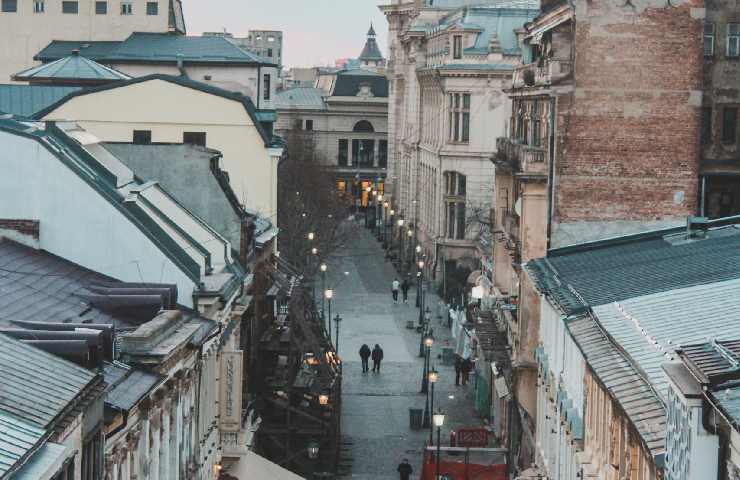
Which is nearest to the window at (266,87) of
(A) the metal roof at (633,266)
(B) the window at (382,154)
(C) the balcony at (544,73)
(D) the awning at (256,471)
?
(C) the balcony at (544,73)

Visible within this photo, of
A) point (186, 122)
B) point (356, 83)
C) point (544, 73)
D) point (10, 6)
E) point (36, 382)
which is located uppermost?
point (10, 6)

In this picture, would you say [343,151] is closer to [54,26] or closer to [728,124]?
[54,26]

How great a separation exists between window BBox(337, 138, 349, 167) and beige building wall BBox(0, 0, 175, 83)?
55.4 metres

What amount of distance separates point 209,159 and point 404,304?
47829 millimetres

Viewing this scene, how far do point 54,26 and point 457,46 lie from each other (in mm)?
24828

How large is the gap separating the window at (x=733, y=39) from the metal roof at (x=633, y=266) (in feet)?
19.5

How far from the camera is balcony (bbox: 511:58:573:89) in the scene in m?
44.7

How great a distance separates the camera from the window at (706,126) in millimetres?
46250

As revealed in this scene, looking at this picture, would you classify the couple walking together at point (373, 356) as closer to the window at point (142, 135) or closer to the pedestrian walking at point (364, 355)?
the pedestrian walking at point (364, 355)

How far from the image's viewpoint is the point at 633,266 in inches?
1453

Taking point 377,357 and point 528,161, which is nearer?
point 528,161

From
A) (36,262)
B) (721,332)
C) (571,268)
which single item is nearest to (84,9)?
(571,268)

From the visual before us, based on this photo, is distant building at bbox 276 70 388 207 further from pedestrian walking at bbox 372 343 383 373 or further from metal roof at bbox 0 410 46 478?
metal roof at bbox 0 410 46 478

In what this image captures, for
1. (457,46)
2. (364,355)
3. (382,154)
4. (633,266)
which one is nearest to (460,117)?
(457,46)
